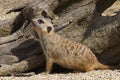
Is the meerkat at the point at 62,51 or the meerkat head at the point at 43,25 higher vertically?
the meerkat head at the point at 43,25

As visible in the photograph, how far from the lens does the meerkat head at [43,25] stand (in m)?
6.55

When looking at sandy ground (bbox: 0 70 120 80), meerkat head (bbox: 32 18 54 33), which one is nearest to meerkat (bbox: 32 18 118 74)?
meerkat head (bbox: 32 18 54 33)

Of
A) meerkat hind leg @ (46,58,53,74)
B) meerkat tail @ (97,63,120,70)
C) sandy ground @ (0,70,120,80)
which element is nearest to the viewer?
sandy ground @ (0,70,120,80)

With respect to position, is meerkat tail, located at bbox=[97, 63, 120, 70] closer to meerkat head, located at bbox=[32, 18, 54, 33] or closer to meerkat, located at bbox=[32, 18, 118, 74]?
meerkat, located at bbox=[32, 18, 118, 74]

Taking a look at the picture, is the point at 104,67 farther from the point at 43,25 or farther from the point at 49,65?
the point at 43,25

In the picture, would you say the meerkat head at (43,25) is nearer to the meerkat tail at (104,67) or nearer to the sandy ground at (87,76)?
the sandy ground at (87,76)

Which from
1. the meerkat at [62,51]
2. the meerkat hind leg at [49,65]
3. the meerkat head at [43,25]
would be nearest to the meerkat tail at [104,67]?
the meerkat at [62,51]

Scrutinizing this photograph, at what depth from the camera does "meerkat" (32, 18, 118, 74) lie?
6461 millimetres

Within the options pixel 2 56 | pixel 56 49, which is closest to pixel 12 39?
pixel 2 56

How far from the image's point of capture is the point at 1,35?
24.8ft

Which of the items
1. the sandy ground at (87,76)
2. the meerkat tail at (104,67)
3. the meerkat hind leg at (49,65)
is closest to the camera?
the sandy ground at (87,76)

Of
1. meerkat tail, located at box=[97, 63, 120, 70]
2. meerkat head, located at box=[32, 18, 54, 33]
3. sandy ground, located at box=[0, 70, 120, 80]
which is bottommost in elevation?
meerkat tail, located at box=[97, 63, 120, 70]

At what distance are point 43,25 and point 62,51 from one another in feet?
1.69

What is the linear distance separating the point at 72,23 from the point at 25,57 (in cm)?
95
